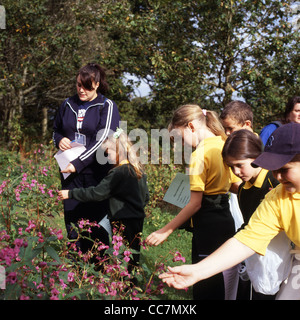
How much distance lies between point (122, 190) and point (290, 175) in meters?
1.56

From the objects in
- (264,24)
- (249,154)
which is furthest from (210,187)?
(264,24)

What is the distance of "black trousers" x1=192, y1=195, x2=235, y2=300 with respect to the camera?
242 centimetres

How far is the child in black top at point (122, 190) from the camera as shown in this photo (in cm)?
291

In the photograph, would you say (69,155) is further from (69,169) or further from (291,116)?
(291,116)

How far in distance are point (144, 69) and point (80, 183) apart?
18.2ft

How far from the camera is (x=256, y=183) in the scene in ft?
7.45

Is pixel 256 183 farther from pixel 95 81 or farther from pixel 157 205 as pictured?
pixel 157 205

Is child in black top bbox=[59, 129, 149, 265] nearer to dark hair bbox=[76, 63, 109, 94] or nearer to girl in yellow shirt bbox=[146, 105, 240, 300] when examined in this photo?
dark hair bbox=[76, 63, 109, 94]

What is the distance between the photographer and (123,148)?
3053 millimetres

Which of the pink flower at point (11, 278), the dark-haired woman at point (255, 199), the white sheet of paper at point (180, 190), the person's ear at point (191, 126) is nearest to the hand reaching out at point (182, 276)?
the dark-haired woman at point (255, 199)

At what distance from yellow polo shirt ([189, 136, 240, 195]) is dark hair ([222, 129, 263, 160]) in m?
0.17

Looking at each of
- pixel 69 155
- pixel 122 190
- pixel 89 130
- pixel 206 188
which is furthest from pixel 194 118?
pixel 69 155

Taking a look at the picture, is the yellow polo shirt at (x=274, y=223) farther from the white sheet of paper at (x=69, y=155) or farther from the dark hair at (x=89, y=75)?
→ the dark hair at (x=89, y=75)

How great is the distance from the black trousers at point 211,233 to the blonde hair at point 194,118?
0.45 metres
